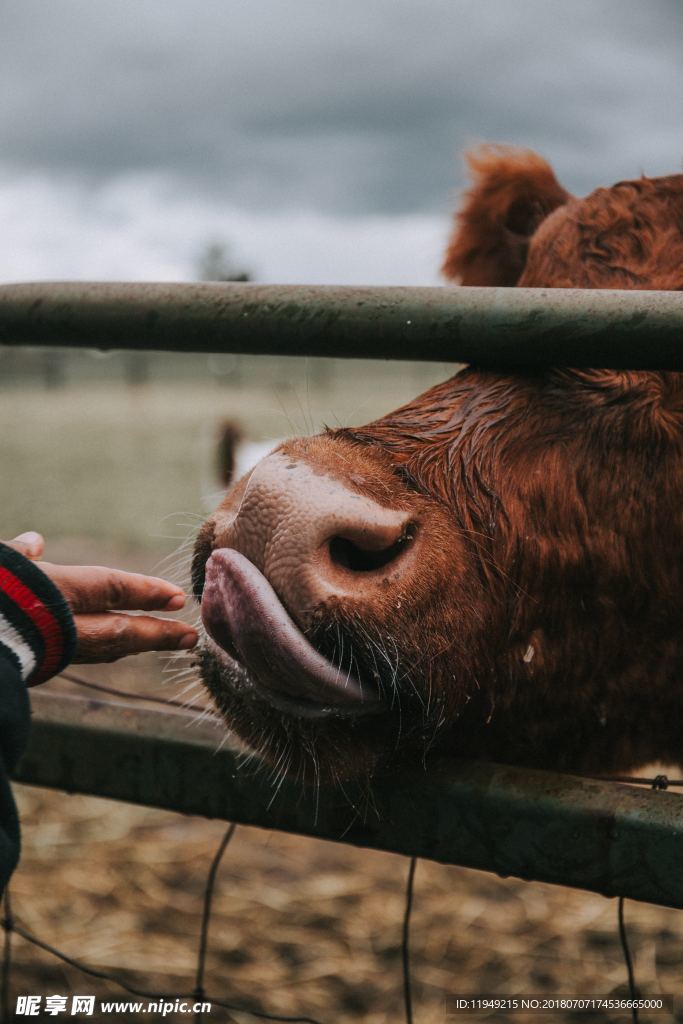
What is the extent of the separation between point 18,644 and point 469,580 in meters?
0.66

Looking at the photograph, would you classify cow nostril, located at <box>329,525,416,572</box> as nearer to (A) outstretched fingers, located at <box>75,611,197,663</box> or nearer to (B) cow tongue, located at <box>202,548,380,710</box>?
(B) cow tongue, located at <box>202,548,380,710</box>

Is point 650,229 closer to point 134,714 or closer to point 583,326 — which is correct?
point 583,326

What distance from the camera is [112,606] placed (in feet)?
4.89

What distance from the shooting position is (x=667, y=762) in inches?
80.1

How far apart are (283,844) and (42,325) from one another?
279 cm

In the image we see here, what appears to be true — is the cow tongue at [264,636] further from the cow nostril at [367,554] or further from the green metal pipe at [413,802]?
the green metal pipe at [413,802]

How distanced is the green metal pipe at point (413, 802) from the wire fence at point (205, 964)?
7cm

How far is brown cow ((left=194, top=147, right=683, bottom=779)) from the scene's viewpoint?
131cm

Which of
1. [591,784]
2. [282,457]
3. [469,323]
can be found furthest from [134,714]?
[469,323]

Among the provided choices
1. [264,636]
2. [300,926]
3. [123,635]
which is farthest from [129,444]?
[264,636]

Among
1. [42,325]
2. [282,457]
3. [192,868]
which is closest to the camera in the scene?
[282,457]

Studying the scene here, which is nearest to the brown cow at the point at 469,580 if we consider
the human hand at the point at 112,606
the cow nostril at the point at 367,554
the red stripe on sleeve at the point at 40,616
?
the cow nostril at the point at 367,554

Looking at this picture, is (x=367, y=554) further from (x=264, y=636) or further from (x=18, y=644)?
(x=18, y=644)

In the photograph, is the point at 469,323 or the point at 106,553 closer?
the point at 469,323
